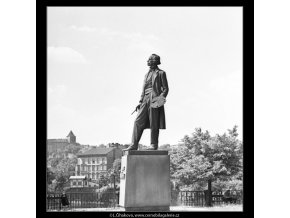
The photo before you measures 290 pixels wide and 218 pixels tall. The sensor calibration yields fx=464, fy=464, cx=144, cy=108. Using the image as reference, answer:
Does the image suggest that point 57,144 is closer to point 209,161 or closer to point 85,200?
point 209,161

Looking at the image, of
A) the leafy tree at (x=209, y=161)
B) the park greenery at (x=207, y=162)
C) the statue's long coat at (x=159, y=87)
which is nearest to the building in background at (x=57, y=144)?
the park greenery at (x=207, y=162)

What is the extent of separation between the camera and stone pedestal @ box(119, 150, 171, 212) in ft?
43.1

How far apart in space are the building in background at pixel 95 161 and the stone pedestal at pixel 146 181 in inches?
632

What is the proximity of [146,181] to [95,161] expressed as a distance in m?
18.0

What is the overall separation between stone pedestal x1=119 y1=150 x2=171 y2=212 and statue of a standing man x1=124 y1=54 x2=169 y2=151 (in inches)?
14.2

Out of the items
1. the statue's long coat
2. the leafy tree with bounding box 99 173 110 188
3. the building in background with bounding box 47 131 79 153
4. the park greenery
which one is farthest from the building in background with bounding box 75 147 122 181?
the statue's long coat

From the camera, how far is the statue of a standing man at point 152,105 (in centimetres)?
1357

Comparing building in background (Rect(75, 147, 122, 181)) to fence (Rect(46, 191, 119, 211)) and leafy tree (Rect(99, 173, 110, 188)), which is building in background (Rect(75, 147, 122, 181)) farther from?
fence (Rect(46, 191, 119, 211))

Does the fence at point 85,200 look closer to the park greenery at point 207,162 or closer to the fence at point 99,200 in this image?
the fence at point 99,200

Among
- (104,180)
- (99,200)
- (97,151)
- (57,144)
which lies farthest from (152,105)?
(97,151)
